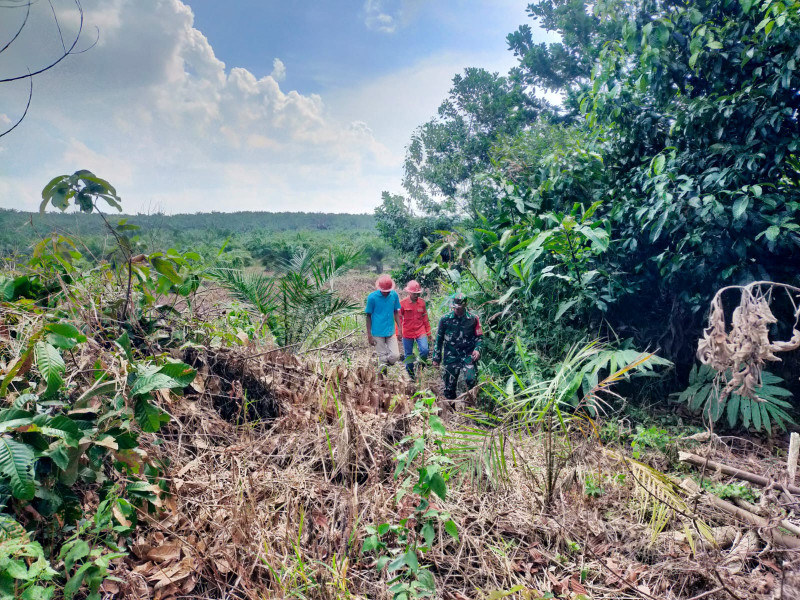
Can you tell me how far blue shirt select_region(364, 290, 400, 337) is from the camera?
5.28 m

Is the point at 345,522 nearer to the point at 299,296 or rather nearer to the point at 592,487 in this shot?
the point at 592,487

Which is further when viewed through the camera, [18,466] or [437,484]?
[437,484]

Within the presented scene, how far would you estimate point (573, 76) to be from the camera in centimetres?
1517

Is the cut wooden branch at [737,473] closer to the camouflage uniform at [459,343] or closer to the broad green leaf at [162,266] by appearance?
the camouflage uniform at [459,343]

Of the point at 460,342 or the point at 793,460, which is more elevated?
the point at 460,342

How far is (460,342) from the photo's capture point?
4.82 m

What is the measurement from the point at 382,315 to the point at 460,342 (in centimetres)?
103

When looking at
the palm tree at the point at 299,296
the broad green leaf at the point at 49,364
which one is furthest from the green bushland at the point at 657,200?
the broad green leaf at the point at 49,364

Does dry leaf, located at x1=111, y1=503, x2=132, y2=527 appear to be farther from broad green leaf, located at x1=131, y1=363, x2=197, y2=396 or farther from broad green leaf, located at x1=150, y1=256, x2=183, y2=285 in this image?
broad green leaf, located at x1=150, y1=256, x2=183, y2=285

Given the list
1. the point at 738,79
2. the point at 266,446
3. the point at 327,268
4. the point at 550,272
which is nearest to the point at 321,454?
the point at 266,446

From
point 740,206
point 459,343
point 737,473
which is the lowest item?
point 737,473

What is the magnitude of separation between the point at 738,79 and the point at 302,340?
460cm

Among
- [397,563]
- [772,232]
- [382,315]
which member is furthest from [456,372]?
[397,563]

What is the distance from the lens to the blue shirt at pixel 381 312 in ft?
17.3
